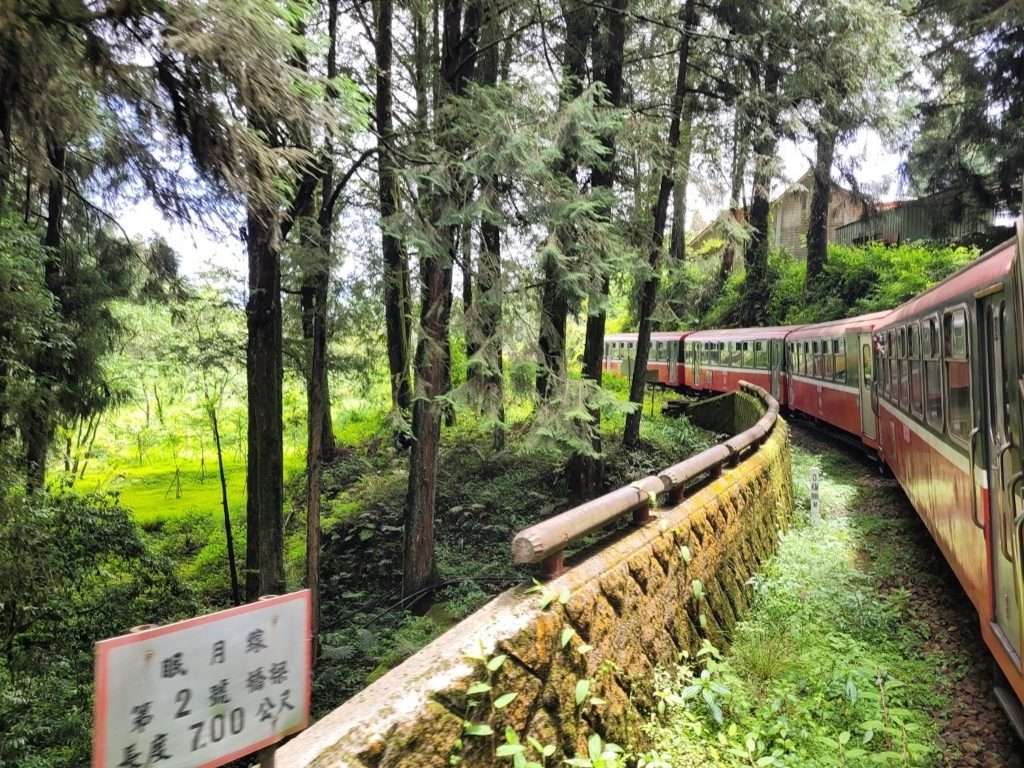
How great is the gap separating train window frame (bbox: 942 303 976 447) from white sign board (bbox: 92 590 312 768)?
15.6 ft

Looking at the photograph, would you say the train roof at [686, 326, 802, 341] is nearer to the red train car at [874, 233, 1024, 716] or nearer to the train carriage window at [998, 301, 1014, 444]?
the red train car at [874, 233, 1024, 716]

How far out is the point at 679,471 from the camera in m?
5.55

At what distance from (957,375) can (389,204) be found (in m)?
6.47

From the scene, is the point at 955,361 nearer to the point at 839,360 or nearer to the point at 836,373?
the point at 839,360

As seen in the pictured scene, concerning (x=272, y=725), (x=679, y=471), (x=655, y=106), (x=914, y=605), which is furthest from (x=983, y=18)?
(x=272, y=725)

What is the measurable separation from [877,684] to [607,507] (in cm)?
245

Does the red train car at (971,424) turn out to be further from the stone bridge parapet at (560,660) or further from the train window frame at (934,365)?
the stone bridge parapet at (560,660)

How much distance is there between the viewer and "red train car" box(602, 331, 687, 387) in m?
28.5

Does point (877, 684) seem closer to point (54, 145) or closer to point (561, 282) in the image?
point (561, 282)

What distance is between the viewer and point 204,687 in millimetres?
1808

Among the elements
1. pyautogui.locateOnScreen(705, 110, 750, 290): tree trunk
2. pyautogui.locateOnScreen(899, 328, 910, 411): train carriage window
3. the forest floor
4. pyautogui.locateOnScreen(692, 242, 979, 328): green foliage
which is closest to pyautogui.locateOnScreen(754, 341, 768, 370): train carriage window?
pyautogui.locateOnScreen(692, 242, 979, 328): green foliage

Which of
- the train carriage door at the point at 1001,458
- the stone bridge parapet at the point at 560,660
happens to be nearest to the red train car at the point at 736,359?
the stone bridge parapet at the point at 560,660

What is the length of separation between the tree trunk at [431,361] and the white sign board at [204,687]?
257 inches

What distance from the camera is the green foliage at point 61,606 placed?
258 inches
